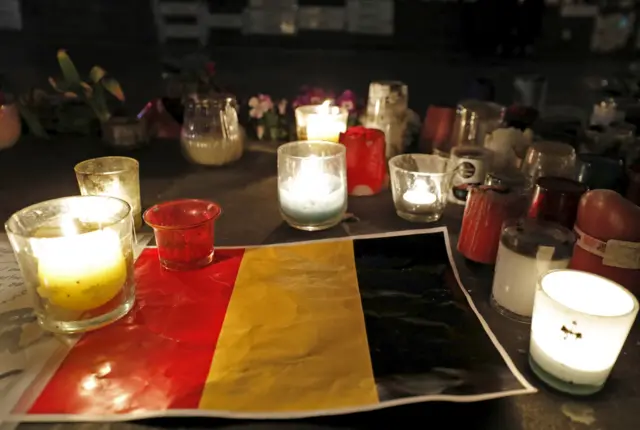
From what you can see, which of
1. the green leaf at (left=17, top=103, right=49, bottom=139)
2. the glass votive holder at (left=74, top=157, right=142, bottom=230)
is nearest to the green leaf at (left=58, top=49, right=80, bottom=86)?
the green leaf at (left=17, top=103, right=49, bottom=139)

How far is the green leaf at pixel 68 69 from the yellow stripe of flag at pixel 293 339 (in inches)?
31.1

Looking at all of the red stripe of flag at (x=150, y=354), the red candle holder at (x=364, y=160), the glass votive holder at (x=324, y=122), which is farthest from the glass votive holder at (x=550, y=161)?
the red stripe of flag at (x=150, y=354)

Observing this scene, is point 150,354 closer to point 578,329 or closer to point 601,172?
point 578,329

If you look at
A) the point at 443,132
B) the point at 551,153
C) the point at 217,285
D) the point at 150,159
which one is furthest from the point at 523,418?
the point at 150,159

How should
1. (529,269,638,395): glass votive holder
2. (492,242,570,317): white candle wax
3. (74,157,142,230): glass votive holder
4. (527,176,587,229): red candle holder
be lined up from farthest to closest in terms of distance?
(74,157,142,230): glass votive holder
(527,176,587,229): red candle holder
(492,242,570,317): white candle wax
(529,269,638,395): glass votive holder

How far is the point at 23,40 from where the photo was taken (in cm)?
186

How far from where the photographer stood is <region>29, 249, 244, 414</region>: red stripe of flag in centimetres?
50

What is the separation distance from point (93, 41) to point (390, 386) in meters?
1.74

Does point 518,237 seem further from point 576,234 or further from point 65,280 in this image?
point 65,280

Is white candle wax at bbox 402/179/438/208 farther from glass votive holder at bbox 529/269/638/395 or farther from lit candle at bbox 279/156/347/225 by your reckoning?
glass votive holder at bbox 529/269/638/395

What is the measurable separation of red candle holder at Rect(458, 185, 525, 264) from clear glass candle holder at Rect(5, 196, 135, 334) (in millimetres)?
430

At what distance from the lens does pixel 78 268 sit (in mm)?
571

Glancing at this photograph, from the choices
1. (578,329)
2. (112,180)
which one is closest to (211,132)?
(112,180)

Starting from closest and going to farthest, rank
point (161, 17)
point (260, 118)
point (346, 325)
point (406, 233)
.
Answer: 1. point (346, 325)
2. point (406, 233)
3. point (260, 118)
4. point (161, 17)
